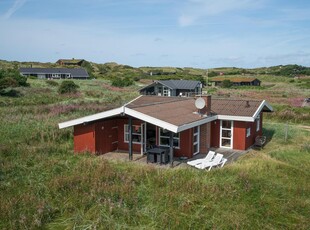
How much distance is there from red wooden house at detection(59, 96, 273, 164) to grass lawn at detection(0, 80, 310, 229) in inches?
53.5

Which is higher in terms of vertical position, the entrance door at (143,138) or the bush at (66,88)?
the bush at (66,88)

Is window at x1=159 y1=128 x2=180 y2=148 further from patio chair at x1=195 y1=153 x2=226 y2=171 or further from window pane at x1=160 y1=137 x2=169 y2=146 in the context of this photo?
patio chair at x1=195 y1=153 x2=226 y2=171

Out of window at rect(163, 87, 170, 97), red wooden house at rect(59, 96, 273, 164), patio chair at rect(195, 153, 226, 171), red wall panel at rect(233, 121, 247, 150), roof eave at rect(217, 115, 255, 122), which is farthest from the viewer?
window at rect(163, 87, 170, 97)

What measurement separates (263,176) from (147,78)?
8506 cm

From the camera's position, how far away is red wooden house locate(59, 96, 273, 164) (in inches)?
590

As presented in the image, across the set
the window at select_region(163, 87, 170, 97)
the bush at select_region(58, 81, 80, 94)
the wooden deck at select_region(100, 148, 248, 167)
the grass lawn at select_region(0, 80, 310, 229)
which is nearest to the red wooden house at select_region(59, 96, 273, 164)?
the wooden deck at select_region(100, 148, 248, 167)

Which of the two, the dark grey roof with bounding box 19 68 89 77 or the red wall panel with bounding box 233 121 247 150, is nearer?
the red wall panel with bounding box 233 121 247 150

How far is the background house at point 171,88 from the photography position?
5122cm

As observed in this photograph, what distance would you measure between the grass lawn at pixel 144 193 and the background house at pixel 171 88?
1400 inches

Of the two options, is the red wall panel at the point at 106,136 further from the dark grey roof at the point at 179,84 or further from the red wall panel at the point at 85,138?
the dark grey roof at the point at 179,84

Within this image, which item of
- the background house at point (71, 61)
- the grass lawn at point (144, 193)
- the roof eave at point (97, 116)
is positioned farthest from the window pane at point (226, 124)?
the background house at point (71, 61)

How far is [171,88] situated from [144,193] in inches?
1582

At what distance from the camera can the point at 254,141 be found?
2030cm

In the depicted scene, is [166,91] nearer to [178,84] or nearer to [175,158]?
[178,84]
